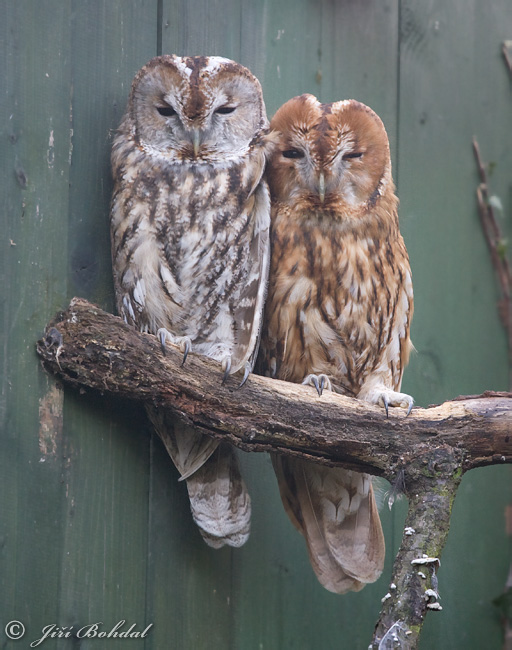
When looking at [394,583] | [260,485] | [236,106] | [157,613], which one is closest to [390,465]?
[394,583]

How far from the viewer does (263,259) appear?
1.77 m

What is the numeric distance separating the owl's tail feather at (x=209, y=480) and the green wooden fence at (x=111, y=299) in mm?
72

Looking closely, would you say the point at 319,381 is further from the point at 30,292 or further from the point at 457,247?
the point at 457,247

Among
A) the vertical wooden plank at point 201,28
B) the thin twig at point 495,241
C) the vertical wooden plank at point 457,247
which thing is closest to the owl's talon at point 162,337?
the vertical wooden plank at point 201,28

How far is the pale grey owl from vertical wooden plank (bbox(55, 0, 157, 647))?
0.05m

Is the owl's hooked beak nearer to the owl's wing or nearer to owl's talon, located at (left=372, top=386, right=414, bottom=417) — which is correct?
the owl's wing

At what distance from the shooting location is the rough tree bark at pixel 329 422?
1516 mm

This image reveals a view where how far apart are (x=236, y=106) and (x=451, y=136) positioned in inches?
41.8

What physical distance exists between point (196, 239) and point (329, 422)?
18.5 inches

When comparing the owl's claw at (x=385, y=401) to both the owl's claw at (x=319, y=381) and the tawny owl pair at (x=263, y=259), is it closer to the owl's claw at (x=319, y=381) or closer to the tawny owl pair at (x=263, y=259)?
the tawny owl pair at (x=263, y=259)

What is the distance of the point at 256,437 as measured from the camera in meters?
1.60

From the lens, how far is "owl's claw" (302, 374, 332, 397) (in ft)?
5.85

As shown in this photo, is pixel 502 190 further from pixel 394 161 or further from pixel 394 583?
pixel 394 583

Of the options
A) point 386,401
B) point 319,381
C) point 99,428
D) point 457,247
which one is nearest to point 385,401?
point 386,401
